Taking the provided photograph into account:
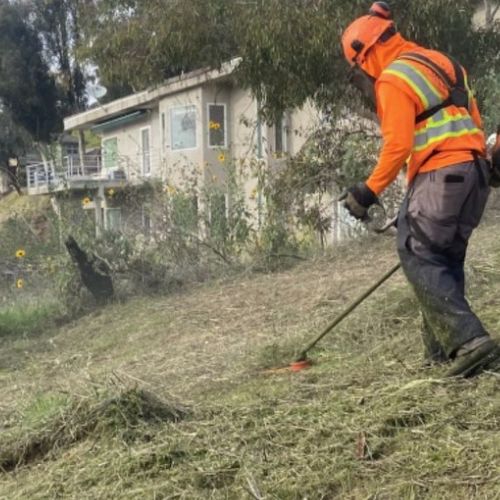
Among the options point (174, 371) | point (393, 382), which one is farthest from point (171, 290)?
point (393, 382)

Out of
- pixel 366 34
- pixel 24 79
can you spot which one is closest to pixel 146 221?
pixel 366 34

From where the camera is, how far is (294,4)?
9531mm

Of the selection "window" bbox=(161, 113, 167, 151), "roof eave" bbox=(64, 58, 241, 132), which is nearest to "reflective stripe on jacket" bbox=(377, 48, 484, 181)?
"roof eave" bbox=(64, 58, 241, 132)

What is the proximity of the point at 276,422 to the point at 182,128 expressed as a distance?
21141 mm

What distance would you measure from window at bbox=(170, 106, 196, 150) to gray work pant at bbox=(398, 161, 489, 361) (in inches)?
777

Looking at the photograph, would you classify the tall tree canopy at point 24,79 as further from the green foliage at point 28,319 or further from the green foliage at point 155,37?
the green foliage at point 28,319

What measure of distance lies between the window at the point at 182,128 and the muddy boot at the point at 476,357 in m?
20.1

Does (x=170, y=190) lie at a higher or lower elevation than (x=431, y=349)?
higher

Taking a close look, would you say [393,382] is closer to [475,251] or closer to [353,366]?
[353,366]

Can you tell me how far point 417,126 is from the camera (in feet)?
12.3

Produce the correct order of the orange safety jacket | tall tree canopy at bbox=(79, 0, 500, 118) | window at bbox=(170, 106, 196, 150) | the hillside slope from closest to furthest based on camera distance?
the hillside slope < the orange safety jacket < tall tree canopy at bbox=(79, 0, 500, 118) < window at bbox=(170, 106, 196, 150)

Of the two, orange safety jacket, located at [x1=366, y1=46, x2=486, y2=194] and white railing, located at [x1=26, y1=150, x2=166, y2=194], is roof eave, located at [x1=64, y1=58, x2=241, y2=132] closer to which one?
white railing, located at [x1=26, y1=150, x2=166, y2=194]

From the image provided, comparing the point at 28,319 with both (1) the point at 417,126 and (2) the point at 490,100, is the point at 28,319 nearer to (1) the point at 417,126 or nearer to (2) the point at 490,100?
(2) the point at 490,100

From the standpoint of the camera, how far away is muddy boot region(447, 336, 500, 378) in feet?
11.6
